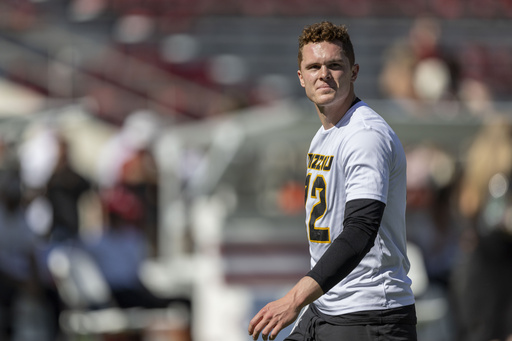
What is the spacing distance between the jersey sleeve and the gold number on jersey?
167mm

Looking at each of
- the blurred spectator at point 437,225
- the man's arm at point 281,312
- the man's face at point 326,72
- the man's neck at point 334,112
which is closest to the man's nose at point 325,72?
the man's face at point 326,72

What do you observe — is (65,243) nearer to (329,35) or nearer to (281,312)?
(329,35)

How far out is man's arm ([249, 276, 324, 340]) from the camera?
3.00 m

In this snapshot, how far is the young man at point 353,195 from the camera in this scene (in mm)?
3188

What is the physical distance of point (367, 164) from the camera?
3174 millimetres

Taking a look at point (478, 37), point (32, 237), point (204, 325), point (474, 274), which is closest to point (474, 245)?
point (474, 274)

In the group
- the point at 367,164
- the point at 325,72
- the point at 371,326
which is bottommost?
the point at 371,326

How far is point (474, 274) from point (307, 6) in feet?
50.9

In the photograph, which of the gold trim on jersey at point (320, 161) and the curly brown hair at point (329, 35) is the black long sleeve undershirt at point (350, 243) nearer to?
the gold trim on jersey at point (320, 161)

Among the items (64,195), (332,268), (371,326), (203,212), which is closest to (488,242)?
(371,326)

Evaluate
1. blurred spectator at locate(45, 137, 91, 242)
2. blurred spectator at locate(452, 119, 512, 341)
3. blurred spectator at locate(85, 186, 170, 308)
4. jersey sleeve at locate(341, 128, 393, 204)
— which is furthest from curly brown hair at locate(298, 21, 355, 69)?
blurred spectator at locate(45, 137, 91, 242)

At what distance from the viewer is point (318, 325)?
3559 mm

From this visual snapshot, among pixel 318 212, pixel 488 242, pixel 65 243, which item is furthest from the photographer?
pixel 65 243

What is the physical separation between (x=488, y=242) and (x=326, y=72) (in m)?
3.35
